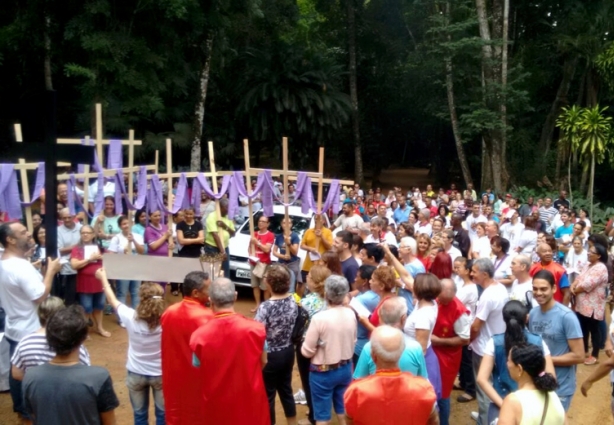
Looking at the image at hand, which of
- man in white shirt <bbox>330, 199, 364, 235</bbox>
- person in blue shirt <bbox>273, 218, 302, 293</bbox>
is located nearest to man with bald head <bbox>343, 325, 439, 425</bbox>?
person in blue shirt <bbox>273, 218, 302, 293</bbox>

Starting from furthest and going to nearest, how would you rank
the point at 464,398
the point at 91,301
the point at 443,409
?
the point at 91,301
the point at 464,398
the point at 443,409

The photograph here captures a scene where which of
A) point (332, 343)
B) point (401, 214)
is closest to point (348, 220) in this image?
point (401, 214)

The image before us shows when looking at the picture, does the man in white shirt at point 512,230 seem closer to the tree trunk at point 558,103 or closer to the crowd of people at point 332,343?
the crowd of people at point 332,343

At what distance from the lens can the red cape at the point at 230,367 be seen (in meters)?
4.89

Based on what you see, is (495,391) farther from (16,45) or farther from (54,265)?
(16,45)

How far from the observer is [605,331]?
920cm

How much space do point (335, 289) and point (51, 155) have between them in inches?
106

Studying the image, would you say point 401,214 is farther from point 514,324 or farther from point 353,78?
point 353,78

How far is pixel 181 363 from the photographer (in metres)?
5.30

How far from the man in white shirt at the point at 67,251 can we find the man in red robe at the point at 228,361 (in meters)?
4.85

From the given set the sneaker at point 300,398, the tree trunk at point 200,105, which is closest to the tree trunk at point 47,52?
the tree trunk at point 200,105

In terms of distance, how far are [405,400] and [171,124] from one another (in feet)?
80.2

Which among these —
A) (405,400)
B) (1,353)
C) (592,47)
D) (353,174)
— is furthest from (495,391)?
(353,174)

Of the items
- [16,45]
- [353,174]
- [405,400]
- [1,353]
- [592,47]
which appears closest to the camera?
[405,400]
